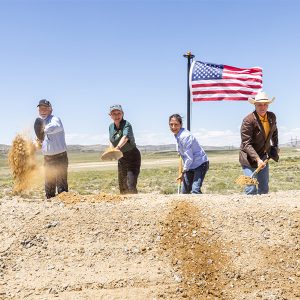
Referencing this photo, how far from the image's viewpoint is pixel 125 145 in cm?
859

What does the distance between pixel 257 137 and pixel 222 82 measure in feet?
12.0

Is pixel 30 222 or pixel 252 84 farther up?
pixel 252 84

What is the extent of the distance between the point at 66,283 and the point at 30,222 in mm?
1653

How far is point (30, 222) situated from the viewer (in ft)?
23.7

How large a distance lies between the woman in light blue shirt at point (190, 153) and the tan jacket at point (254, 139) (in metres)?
0.77

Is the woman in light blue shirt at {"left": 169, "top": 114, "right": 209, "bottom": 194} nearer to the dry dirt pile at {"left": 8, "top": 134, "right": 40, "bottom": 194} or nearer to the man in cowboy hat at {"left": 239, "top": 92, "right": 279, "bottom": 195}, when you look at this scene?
the man in cowboy hat at {"left": 239, "top": 92, "right": 279, "bottom": 195}

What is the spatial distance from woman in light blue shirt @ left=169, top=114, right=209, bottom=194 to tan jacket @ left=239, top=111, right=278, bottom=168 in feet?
2.53

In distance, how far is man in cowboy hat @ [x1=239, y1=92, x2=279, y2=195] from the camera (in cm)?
770

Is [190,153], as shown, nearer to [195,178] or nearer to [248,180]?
[195,178]

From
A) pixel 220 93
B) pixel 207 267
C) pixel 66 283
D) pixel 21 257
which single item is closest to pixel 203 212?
pixel 207 267

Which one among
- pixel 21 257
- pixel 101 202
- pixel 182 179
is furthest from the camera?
pixel 182 179

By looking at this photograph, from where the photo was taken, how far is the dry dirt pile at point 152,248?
5840mm

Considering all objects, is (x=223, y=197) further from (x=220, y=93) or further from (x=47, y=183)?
(x=220, y=93)

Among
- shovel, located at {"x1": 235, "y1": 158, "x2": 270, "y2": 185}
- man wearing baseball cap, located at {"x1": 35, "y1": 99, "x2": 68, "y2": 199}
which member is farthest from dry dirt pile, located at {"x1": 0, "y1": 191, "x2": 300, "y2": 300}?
man wearing baseball cap, located at {"x1": 35, "y1": 99, "x2": 68, "y2": 199}
